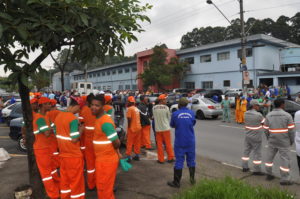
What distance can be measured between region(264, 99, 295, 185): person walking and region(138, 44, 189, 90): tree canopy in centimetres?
2582

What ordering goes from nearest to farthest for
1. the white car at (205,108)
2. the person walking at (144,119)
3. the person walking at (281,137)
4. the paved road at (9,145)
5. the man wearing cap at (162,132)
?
the person walking at (281,137)
the man wearing cap at (162,132)
the person walking at (144,119)
the paved road at (9,145)
the white car at (205,108)

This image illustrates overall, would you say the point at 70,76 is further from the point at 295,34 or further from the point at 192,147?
the point at 192,147

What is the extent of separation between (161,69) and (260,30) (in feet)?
113

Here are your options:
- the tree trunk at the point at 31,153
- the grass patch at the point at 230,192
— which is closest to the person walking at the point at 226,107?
the grass patch at the point at 230,192

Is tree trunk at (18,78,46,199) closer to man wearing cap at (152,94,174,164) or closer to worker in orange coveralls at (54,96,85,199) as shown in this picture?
worker in orange coveralls at (54,96,85,199)

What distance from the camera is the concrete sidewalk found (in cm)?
454

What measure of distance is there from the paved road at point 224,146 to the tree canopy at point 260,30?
36.2m

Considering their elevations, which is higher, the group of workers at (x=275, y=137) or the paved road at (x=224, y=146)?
the group of workers at (x=275, y=137)

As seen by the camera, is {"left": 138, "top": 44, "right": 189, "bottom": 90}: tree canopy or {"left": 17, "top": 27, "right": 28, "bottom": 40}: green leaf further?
{"left": 138, "top": 44, "right": 189, "bottom": 90}: tree canopy

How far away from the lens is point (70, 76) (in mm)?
73625

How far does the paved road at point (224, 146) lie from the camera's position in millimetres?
6666

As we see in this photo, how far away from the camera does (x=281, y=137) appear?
5.11 metres

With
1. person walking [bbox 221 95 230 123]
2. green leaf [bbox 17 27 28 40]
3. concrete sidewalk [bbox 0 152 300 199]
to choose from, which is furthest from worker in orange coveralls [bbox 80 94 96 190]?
person walking [bbox 221 95 230 123]

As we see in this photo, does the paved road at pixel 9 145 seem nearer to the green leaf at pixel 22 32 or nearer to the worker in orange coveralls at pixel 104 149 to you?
the worker in orange coveralls at pixel 104 149
